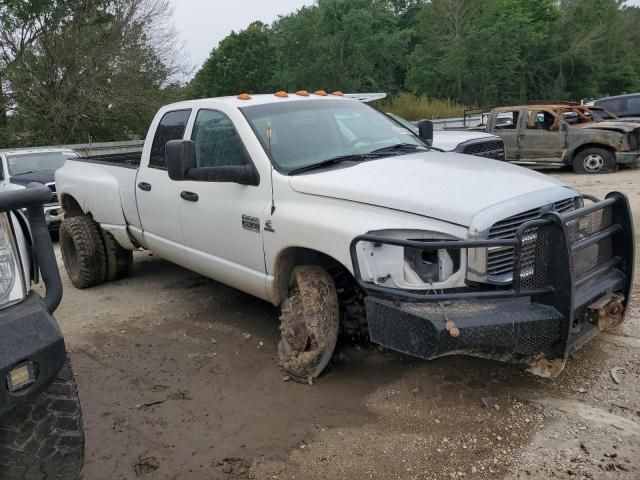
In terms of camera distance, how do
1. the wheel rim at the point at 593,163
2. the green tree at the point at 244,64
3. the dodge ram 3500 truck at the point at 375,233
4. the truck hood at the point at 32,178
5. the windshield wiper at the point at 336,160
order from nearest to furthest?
the dodge ram 3500 truck at the point at 375,233 < the windshield wiper at the point at 336,160 < the truck hood at the point at 32,178 < the wheel rim at the point at 593,163 < the green tree at the point at 244,64

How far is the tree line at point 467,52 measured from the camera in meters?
43.8

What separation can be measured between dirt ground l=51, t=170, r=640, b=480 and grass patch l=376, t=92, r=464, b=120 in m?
25.6

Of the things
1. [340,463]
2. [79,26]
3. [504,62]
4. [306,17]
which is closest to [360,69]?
[306,17]

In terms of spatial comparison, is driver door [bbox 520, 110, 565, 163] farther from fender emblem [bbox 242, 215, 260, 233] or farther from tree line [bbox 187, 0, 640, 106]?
tree line [bbox 187, 0, 640, 106]

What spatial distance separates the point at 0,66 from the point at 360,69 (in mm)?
29761

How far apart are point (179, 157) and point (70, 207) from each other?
327 cm

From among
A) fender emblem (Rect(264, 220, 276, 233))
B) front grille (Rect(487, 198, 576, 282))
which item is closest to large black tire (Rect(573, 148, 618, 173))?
front grille (Rect(487, 198, 576, 282))

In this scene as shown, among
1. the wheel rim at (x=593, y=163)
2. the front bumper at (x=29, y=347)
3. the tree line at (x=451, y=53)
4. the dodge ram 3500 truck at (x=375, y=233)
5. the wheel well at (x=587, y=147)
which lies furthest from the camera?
the tree line at (x=451, y=53)

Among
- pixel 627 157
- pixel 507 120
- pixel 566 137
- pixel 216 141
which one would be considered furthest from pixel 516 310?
pixel 507 120

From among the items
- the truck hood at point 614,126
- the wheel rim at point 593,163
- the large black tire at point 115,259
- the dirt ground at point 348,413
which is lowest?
the wheel rim at point 593,163

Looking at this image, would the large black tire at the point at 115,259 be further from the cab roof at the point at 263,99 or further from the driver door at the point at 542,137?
the driver door at the point at 542,137

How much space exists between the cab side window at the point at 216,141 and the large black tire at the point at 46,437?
7.48ft

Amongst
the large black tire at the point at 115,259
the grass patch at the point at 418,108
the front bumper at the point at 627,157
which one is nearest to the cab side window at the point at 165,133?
the large black tire at the point at 115,259

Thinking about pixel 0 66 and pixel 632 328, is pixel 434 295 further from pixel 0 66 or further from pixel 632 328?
pixel 0 66
